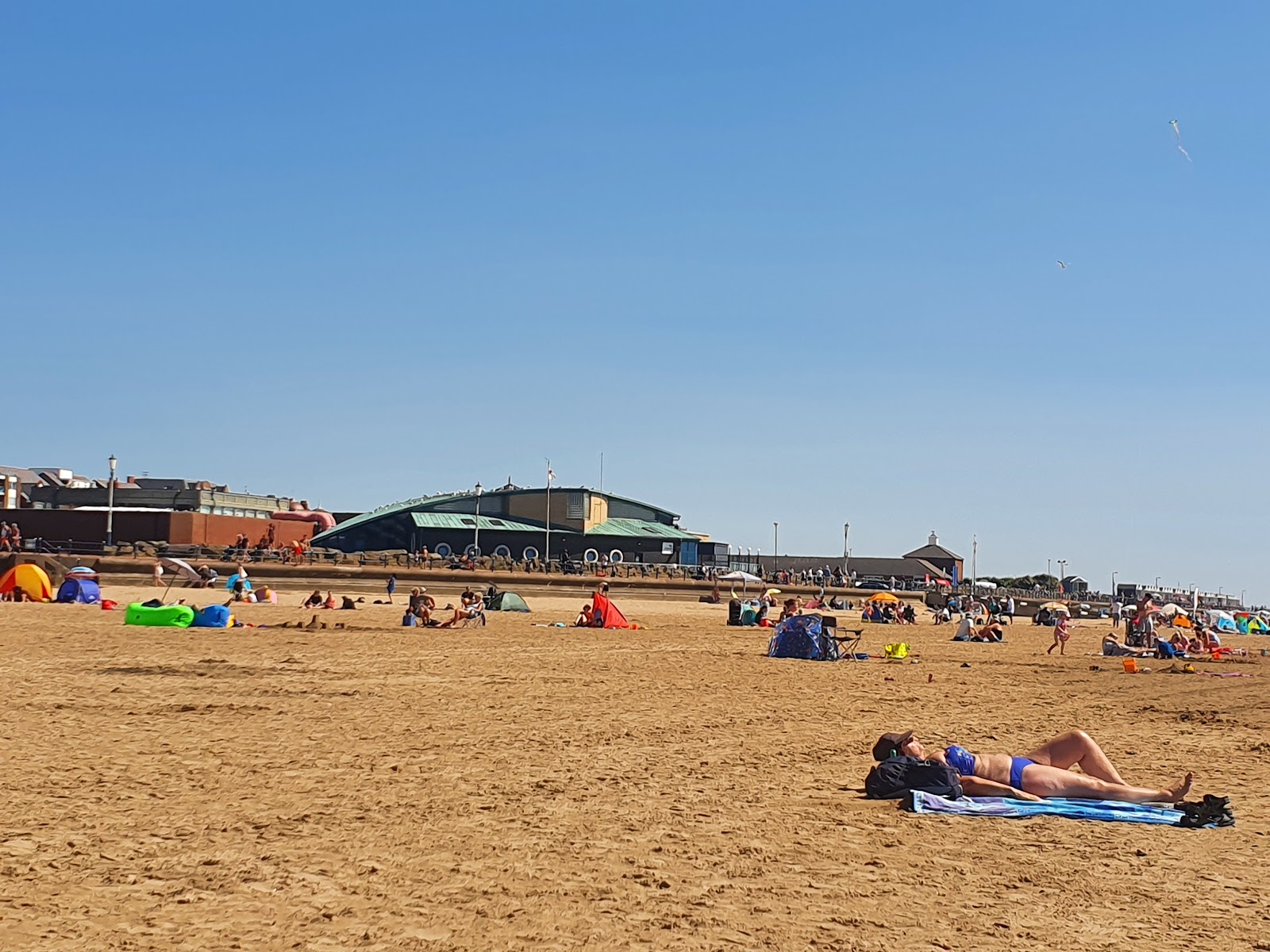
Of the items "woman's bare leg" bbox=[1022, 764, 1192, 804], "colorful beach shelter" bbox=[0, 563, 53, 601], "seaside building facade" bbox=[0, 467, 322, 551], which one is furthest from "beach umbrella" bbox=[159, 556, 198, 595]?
"woman's bare leg" bbox=[1022, 764, 1192, 804]

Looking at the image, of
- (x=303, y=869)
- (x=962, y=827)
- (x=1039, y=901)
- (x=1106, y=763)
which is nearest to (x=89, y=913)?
(x=303, y=869)

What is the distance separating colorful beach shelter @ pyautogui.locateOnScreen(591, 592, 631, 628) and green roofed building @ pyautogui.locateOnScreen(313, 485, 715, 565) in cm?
4601

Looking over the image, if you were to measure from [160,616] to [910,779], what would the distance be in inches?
831

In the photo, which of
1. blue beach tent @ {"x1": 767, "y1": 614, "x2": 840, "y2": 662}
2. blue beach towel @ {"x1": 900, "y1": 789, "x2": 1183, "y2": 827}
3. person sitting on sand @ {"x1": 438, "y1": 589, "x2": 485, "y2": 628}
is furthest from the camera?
person sitting on sand @ {"x1": 438, "y1": 589, "x2": 485, "y2": 628}

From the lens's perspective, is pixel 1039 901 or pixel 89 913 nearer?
pixel 89 913

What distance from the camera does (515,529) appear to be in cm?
8256

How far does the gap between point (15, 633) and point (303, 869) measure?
1783 centimetres

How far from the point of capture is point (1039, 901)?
6004 mm

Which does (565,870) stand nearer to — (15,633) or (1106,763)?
(1106,763)

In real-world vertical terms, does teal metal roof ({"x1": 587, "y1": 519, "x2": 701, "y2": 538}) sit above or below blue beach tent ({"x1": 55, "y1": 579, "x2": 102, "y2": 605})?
above

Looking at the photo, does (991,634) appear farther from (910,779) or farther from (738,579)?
(738,579)

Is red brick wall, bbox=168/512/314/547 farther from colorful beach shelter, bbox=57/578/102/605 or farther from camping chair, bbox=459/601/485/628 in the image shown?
camping chair, bbox=459/601/485/628

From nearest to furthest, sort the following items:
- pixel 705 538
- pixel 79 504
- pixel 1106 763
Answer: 1. pixel 1106 763
2. pixel 79 504
3. pixel 705 538

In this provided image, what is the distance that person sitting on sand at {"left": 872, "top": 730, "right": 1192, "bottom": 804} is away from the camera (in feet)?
27.7
